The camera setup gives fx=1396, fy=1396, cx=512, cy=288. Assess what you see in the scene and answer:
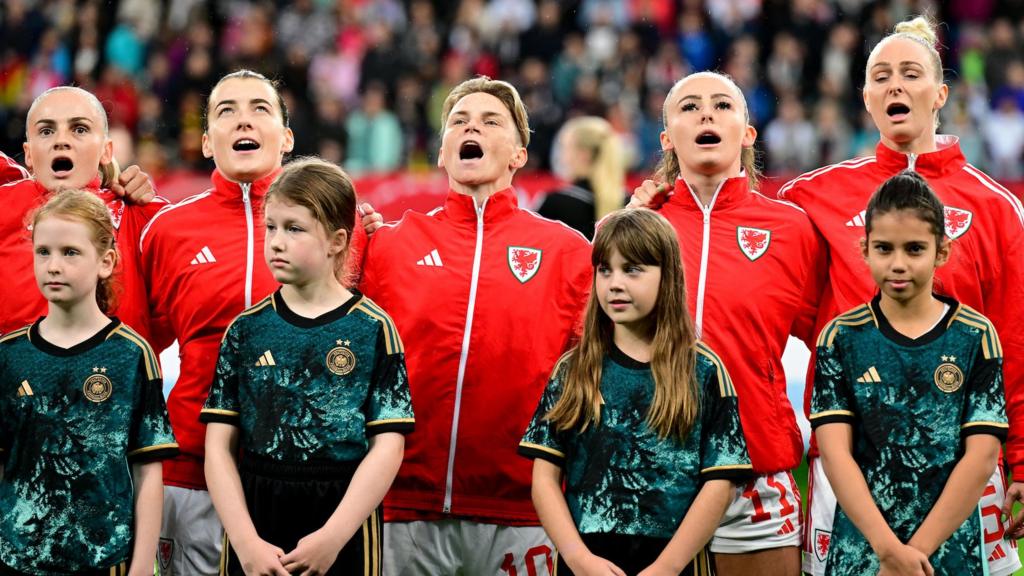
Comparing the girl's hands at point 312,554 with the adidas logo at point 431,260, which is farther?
the adidas logo at point 431,260

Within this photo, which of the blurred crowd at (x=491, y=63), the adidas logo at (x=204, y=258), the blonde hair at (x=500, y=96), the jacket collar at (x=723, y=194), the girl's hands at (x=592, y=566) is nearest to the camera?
the girl's hands at (x=592, y=566)

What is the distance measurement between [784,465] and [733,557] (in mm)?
346

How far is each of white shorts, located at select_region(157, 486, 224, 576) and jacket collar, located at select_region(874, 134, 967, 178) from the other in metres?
2.60

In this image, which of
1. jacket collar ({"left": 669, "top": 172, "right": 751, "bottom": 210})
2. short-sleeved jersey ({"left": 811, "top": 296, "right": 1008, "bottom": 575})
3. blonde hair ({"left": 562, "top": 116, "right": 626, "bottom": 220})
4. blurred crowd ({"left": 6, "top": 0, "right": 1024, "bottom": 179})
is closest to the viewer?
short-sleeved jersey ({"left": 811, "top": 296, "right": 1008, "bottom": 575})

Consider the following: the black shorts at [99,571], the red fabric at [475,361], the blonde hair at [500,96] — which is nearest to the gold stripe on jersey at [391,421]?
the red fabric at [475,361]

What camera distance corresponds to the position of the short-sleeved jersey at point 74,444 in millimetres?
3934

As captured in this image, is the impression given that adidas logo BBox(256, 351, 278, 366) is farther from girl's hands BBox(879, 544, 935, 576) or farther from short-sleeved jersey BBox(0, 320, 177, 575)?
girl's hands BBox(879, 544, 935, 576)

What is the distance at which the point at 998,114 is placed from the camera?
51.7 feet

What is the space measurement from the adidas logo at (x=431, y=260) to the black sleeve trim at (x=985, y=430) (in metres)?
1.80

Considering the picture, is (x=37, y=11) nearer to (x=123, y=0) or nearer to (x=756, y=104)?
(x=123, y=0)

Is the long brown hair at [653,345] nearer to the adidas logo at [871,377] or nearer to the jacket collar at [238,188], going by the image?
the adidas logo at [871,377]

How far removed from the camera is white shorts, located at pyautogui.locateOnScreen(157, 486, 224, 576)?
4598 mm

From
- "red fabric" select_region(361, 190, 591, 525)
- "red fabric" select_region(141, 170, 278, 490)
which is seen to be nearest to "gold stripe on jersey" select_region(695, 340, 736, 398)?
"red fabric" select_region(361, 190, 591, 525)

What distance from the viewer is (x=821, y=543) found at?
460 centimetres
